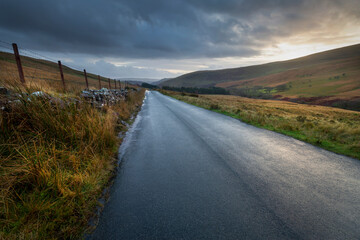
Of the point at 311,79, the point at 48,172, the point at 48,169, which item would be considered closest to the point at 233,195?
the point at 48,172

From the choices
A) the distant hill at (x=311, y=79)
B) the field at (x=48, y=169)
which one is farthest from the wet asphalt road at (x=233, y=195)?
the distant hill at (x=311, y=79)

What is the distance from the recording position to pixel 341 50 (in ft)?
507

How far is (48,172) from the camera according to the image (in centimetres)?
259

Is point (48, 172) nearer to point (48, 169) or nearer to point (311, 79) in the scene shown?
point (48, 169)

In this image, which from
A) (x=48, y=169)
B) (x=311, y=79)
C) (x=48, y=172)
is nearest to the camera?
(x=48, y=172)

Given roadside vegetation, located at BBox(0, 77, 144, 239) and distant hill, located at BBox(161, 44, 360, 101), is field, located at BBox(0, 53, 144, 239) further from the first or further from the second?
distant hill, located at BBox(161, 44, 360, 101)

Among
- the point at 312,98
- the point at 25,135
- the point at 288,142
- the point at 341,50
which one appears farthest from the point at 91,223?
the point at 341,50

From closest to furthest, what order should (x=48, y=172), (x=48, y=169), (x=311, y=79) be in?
(x=48, y=172) → (x=48, y=169) → (x=311, y=79)

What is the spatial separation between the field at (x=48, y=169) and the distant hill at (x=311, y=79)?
74.7m

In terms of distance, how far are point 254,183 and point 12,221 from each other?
401cm

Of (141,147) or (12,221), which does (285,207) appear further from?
(141,147)

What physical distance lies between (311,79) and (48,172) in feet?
404

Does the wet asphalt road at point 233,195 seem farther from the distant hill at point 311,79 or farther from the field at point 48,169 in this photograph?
the distant hill at point 311,79

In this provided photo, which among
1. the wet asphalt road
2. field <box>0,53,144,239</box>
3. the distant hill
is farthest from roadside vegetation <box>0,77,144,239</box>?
the distant hill
